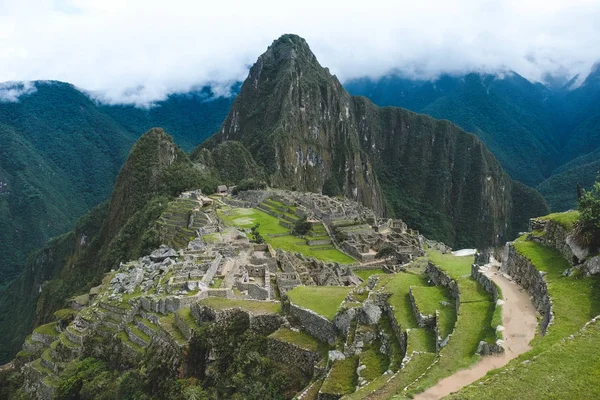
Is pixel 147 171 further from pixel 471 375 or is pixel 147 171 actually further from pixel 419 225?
pixel 419 225

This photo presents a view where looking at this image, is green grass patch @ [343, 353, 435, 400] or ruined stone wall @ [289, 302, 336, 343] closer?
green grass patch @ [343, 353, 435, 400]

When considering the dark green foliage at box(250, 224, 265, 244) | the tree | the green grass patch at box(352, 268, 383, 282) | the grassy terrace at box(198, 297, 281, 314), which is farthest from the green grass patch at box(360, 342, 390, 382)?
the dark green foliage at box(250, 224, 265, 244)

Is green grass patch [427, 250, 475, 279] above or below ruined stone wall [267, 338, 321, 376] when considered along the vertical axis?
above

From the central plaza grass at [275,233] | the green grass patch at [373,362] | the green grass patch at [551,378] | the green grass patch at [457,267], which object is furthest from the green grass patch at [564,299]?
the central plaza grass at [275,233]

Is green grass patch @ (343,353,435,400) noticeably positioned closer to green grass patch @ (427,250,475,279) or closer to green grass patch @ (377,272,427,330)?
green grass patch @ (377,272,427,330)

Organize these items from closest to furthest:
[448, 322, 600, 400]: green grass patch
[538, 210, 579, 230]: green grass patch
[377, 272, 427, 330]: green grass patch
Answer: [448, 322, 600, 400]: green grass patch, [377, 272, 427, 330]: green grass patch, [538, 210, 579, 230]: green grass patch

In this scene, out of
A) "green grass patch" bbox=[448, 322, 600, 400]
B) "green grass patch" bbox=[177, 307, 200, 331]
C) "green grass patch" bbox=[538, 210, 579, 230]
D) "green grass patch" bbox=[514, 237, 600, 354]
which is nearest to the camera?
"green grass patch" bbox=[448, 322, 600, 400]

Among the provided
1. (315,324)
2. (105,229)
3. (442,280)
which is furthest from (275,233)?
(105,229)
